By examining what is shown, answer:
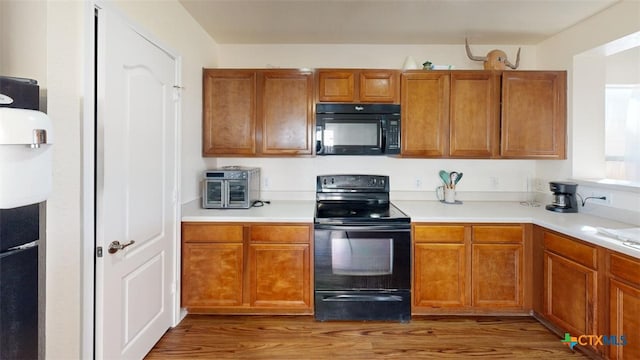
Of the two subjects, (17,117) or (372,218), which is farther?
(372,218)

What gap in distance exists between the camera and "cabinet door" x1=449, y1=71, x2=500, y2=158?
9.20ft

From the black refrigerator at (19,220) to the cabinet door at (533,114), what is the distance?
10.2ft

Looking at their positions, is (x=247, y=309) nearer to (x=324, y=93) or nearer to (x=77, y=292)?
(x=77, y=292)

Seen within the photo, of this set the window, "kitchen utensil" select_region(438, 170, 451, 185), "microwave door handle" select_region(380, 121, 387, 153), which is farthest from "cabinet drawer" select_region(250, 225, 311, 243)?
the window

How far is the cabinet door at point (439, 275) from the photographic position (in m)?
2.48

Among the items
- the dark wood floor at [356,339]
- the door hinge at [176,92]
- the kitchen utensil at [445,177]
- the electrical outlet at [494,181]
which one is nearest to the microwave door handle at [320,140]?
the door hinge at [176,92]

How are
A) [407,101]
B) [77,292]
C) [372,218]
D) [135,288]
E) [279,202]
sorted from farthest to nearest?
[279,202] → [407,101] → [372,218] → [135,288] → [77,292]

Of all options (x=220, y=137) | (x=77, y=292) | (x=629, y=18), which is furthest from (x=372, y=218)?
(x=629, y=18)

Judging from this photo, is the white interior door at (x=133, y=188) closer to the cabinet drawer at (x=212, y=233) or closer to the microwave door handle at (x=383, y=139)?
the cabinet drawer at (x=212, y=233)

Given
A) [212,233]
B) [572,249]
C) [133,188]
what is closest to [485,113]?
[572,249]

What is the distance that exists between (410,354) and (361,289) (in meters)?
0.54

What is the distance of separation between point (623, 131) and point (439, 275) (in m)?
2.89

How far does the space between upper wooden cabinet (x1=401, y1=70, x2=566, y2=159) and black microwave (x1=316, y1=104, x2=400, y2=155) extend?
14cm

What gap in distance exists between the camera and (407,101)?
2.80 metres
